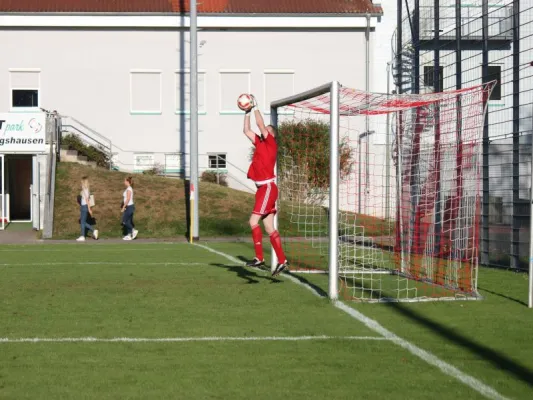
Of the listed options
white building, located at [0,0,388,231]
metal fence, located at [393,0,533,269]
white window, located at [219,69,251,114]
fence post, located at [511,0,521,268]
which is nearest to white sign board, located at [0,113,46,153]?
white building, located at [0,0,388,231]

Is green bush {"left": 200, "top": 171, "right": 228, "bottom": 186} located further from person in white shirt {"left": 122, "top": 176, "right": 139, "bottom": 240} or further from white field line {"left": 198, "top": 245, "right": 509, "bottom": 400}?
white field line {"left": 198, "top": 245, "right": 509, "bottom": 400}

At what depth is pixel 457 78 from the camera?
1850cm

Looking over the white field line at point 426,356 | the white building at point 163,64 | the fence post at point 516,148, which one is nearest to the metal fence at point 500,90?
the fence post at point 516,148

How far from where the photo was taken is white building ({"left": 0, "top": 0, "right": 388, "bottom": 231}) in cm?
4059

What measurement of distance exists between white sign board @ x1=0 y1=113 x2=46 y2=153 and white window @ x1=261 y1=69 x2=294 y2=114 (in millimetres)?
12936

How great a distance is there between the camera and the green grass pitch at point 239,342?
6402mm

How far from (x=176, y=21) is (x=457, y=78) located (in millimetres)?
24003

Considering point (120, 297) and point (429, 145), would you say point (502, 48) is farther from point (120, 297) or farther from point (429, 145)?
point (120, 297)

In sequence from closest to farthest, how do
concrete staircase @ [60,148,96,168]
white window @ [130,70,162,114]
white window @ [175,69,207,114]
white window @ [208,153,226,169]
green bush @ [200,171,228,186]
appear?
concrete staircase @ [60,148,96,168]
green bush @ [200,171,228,186]
white window @ [175,69,207,114]
white window @ [130,70,162,114]
white window @ [208,153,226,169]

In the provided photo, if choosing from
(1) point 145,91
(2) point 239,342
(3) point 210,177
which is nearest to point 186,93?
(1) point 145,91

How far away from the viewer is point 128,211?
26844 millimetres

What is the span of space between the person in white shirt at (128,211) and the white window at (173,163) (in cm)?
1305

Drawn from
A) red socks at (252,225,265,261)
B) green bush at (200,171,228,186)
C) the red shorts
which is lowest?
red socks at (252,225,265,261)

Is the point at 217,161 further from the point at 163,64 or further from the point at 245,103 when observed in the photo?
the point at 245,103
